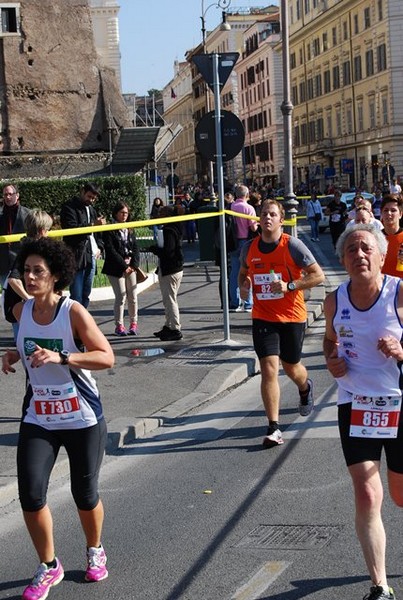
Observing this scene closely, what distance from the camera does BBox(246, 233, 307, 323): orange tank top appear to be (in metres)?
9.11

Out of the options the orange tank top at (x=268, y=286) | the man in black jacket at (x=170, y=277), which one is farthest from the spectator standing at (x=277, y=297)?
the man in black jacket at (x=170, y=277)

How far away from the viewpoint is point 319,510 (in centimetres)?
680

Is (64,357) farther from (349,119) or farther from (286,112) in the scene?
(349,119)

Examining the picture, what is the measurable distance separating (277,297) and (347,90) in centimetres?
8352

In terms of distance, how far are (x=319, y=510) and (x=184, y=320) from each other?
33.1ft

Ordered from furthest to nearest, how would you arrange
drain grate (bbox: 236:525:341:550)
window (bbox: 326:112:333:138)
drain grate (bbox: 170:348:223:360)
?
window (bbox: 326:112:333:138) → drain grate (bbox: 170:348:223:360) → drain grate (bbox: 236:525:341:550)

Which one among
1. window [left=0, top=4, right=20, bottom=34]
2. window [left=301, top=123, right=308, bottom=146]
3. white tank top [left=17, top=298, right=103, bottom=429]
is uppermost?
window [left=0, top=4, right=20, bottom=34]

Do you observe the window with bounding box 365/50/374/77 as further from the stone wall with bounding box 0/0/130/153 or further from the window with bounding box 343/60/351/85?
the stone wall with bounding box 0/0/130/153

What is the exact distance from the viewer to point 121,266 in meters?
15.1

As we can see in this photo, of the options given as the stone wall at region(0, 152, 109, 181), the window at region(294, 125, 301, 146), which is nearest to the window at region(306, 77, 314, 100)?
the window at region(294, 125, 301, 146)

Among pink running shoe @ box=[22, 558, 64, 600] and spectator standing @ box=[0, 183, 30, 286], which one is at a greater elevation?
spectator standing @ box=[0, 183, 30, 286]

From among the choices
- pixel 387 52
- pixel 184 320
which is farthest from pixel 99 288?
pixel 387 52

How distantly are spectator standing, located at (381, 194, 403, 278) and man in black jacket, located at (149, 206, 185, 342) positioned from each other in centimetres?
480

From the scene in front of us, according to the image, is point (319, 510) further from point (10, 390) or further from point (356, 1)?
point (356, 1)
